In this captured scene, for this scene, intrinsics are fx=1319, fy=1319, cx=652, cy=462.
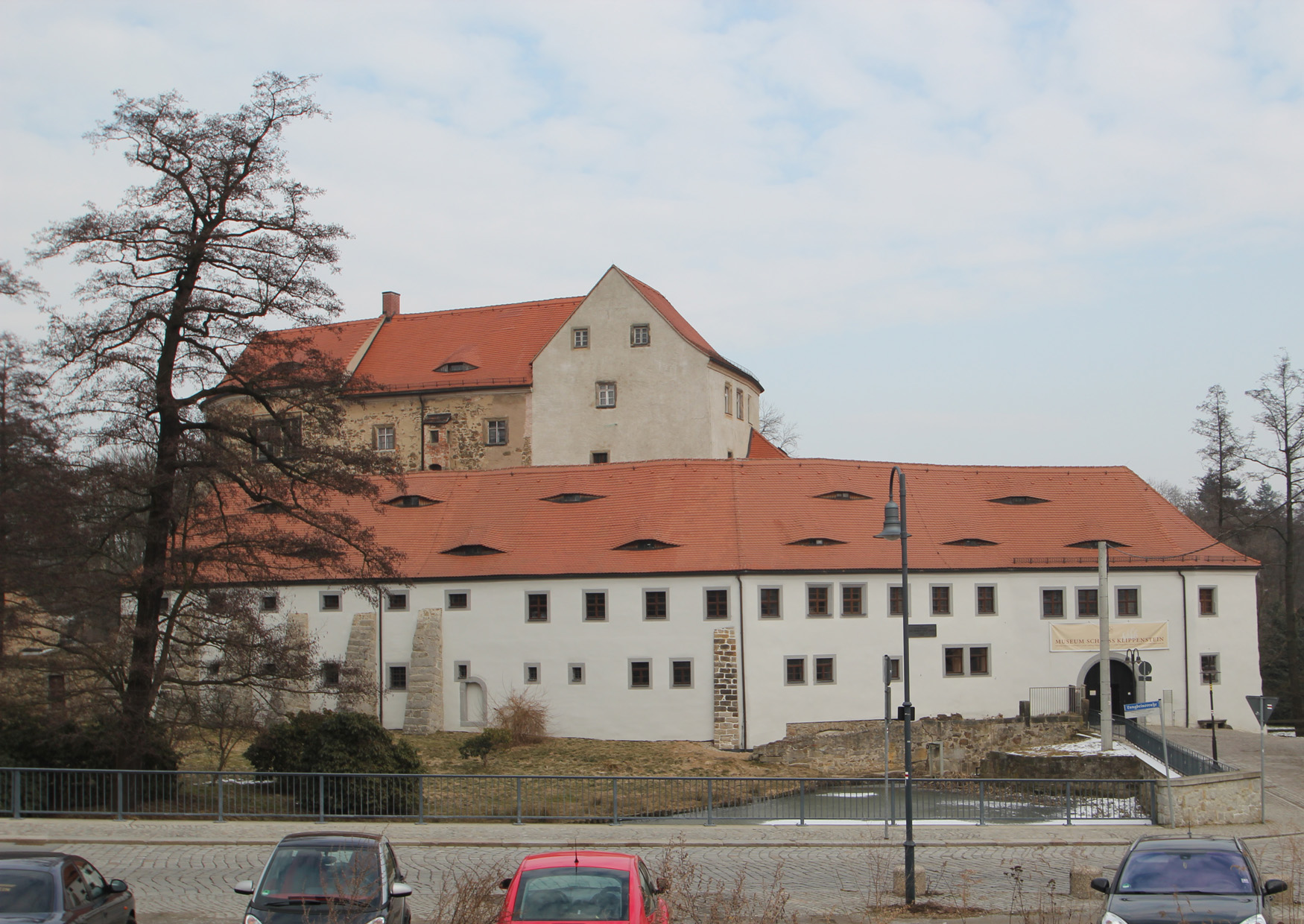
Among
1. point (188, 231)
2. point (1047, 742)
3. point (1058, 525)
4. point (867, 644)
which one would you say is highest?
point (188, 231)

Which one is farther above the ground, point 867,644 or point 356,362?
point 356,362

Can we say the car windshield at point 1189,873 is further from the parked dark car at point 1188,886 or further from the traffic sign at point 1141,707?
the traffic sign at point 1141,707

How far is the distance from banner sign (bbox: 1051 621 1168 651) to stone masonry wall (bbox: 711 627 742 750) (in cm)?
1048

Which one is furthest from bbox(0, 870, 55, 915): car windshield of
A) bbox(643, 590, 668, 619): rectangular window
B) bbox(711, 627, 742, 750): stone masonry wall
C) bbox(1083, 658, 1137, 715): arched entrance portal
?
bbox(1083, 658, 1137, 715): arched entrance portal

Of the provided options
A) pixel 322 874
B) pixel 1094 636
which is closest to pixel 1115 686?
pixel 1094 636

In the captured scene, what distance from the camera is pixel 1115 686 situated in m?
42.8

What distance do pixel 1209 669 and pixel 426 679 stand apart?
24631 mm

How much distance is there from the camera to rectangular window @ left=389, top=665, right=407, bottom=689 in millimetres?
41688

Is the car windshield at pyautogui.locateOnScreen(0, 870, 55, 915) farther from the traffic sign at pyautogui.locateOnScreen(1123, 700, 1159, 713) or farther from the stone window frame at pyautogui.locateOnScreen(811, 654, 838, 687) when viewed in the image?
the stone window frame at pyautogui.locateOnScreen(811, 654, 838, 687)

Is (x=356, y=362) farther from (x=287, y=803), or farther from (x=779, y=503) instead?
(x=287, y=803)

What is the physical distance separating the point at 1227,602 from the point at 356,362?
35584 millimetres

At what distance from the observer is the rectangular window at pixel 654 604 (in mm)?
40188

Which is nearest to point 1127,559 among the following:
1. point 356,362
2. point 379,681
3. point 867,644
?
point 867,644

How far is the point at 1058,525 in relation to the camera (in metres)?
44.1
